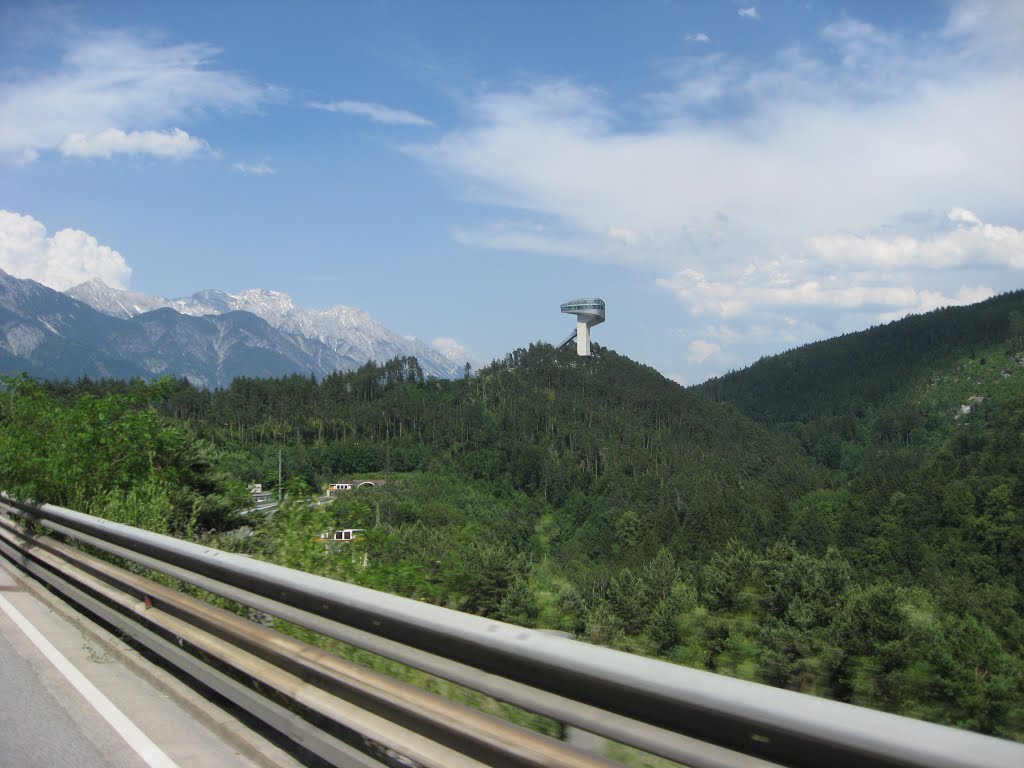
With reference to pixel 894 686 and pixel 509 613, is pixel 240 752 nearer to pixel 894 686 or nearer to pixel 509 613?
pixel 509 613

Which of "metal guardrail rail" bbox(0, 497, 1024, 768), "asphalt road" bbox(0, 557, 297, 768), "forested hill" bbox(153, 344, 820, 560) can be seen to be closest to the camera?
"metal guardrail rail" bbox(0, 497, 1024, 768)

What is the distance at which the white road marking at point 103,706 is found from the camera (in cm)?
422

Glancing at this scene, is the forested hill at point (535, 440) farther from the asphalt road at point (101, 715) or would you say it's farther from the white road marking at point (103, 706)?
the asphalt road at point (101, 715)

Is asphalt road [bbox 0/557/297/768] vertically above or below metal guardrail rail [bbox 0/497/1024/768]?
below

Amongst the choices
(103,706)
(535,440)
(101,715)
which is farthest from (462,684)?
(535,440)

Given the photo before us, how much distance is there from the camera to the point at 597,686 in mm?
2650

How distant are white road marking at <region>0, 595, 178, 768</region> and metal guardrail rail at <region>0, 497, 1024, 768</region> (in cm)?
46

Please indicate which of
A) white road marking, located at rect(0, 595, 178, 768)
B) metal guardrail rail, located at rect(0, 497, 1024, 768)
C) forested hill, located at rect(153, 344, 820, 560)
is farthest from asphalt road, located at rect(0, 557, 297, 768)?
forested hill, located at rect(153, 344, 820, 560)

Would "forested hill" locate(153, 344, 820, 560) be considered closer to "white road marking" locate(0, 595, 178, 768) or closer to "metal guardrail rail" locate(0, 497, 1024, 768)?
"white road marking" locate(0, 595, 178, 768)

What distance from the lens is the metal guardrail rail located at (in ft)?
6.77

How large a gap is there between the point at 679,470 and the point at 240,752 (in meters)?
168

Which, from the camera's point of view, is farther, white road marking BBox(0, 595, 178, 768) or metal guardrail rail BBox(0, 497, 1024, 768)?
white road marking BBox(0, 595, 178, 768)

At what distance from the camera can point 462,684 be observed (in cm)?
322

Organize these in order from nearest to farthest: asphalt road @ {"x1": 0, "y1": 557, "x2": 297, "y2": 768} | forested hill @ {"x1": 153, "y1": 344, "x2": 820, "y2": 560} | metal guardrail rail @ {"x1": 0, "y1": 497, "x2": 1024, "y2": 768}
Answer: metal guardrail rail @ {"x1": 0, "y1": 497, "x2": 1024, "y2": 768} < asphalt road @ {"x1": 0, "y1": 557, "x2": 297, "y2": 768} < forested hill @ {"x1": 153, "y1": 344, "x2": 820, "y2": 560}
